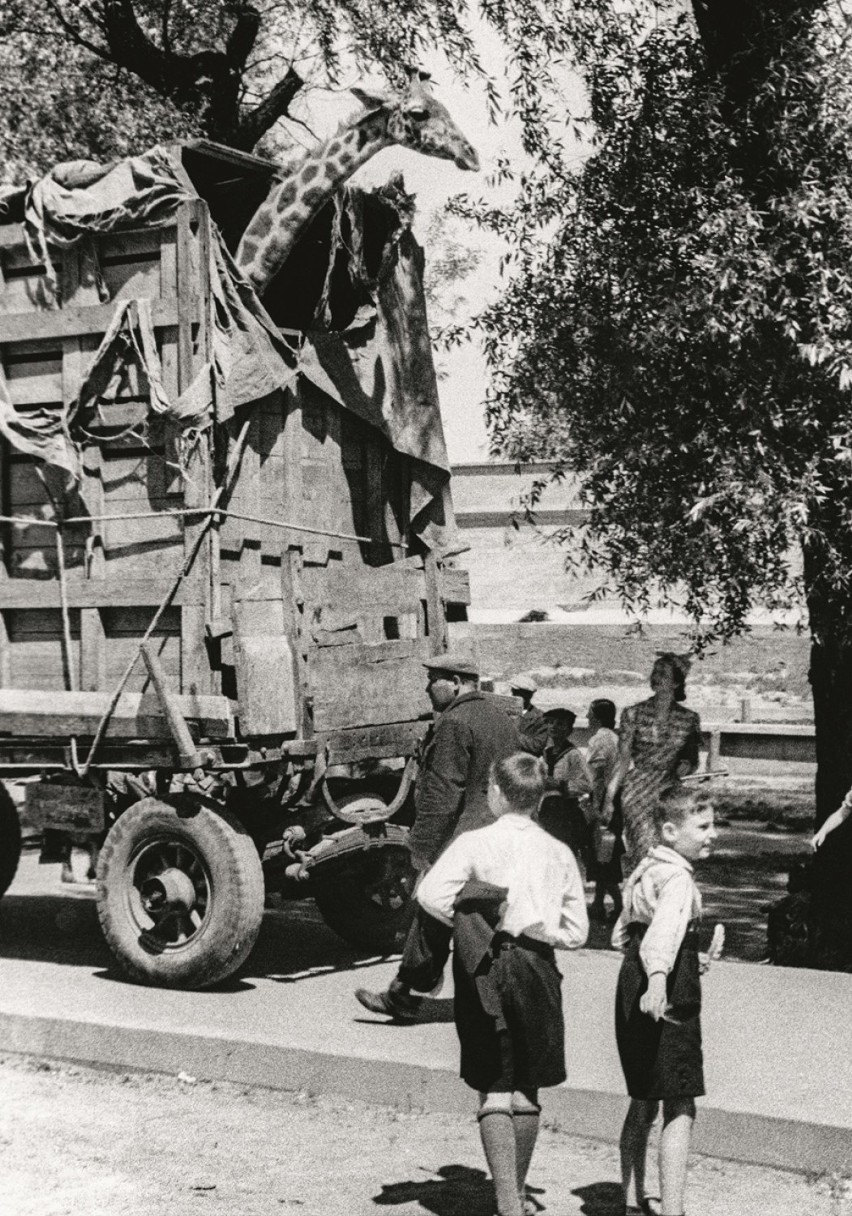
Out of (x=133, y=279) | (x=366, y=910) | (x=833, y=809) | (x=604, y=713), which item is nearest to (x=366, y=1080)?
(x=366, y=910)

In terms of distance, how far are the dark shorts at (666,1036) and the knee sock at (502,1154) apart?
0.42 metres

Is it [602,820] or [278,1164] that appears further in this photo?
[602,820]

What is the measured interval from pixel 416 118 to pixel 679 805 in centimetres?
642

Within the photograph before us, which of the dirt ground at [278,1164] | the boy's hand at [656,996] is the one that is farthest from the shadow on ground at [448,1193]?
the boy's hand at [656,996]

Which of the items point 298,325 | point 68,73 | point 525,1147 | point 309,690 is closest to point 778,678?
point 68,73

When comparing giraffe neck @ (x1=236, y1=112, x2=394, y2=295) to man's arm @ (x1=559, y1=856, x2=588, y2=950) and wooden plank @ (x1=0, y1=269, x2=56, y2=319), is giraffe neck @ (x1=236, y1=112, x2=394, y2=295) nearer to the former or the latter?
wooden plank @ (x1=0, y1=269, x2=56, y2=319)

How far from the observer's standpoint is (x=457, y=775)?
7.75 metres

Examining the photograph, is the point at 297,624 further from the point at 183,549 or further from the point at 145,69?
the point at 145,69

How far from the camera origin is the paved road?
6.27 metres

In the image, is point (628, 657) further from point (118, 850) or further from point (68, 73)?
point (118, 850)

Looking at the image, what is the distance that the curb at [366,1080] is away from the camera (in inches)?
Result: 239

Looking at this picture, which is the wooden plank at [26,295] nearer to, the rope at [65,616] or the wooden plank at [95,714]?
the rope at [65,616]

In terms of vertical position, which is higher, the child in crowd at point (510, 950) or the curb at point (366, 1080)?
the child in crowd at point (510, 950)

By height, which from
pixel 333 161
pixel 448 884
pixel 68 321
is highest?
pixel 333 161
